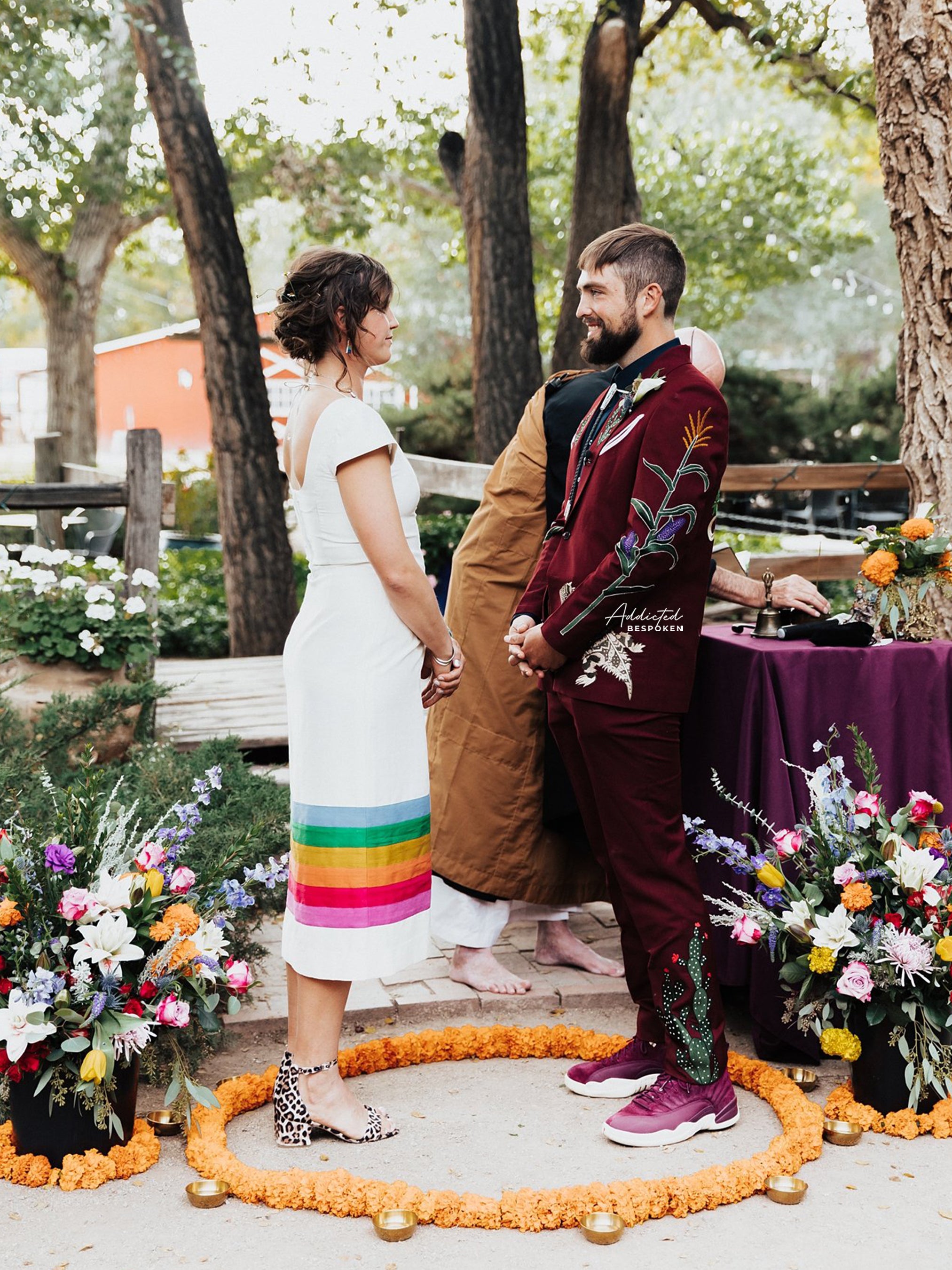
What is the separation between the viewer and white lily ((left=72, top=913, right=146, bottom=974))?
8.93ft

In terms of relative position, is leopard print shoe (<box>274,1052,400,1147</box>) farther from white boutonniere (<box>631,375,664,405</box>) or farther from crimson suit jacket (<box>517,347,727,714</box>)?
white boutonniere (<box>631,375,664,405</box>)

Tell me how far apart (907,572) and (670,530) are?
1.05m

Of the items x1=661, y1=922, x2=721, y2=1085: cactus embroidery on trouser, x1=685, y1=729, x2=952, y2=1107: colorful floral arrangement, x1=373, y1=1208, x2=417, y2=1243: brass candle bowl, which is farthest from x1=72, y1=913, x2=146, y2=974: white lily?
x1=685, y1=729, x2=952, y2=1107: colorful floral arrangement

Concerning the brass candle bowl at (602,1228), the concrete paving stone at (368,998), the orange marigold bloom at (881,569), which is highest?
the orange marigold bloom at (881,569)

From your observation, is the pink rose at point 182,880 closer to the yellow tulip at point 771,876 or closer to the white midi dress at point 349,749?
the white midi dress at point 349,749

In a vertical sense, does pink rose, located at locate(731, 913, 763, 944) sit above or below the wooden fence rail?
below

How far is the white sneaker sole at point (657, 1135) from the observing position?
294 centimetres

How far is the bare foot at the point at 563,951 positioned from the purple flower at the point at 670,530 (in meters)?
1.75

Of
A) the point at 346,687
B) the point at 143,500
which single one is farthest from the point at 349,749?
the point at 143,500

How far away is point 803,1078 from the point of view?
3266 mm

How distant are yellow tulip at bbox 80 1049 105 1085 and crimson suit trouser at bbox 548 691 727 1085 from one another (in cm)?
122

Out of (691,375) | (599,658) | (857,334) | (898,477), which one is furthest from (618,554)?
(857,334)

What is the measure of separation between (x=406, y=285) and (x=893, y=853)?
33.2 metres

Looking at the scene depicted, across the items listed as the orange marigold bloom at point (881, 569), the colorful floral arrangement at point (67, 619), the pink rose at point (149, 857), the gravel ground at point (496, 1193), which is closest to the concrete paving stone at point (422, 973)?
the gravel ground at point (496, 1193)
